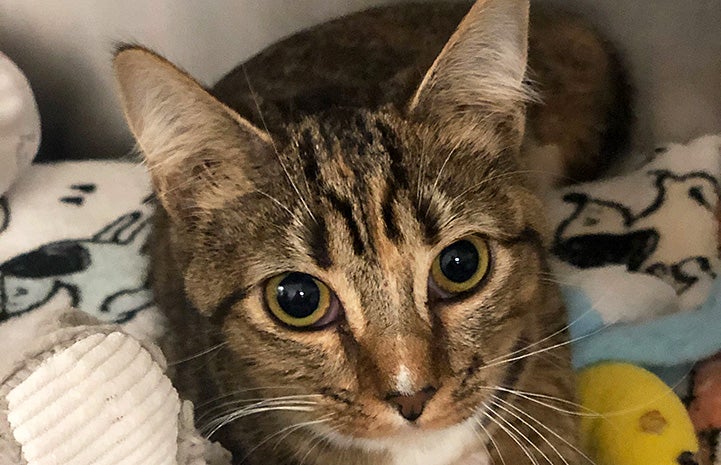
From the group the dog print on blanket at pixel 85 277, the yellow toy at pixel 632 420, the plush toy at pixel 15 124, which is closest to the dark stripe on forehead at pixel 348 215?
the yellow toy at pixel 632 420

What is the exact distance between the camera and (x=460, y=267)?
0.89m

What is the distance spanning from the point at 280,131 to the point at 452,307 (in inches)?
11.4

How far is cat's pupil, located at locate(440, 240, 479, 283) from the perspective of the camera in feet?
2.89

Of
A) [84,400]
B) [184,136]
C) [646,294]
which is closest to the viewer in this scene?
[84,400]

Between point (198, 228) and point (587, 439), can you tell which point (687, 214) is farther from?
point (198, 228)

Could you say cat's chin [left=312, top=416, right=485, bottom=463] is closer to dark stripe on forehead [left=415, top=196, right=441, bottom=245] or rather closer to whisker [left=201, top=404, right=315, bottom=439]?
whisker [left=201, top=404, right=315, bottom=439]

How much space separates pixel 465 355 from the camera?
2.86 feet

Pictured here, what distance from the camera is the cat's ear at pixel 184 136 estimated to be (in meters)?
0.84

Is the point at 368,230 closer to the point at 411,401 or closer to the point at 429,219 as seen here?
the point at 429,219

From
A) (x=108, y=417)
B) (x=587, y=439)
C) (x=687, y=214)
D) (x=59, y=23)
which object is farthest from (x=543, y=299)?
(x=59, y=23)

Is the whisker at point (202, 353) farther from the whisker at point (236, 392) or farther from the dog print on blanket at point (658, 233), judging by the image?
the dog print on blanket at point (658, 233)

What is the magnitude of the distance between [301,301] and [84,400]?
28 centimetres

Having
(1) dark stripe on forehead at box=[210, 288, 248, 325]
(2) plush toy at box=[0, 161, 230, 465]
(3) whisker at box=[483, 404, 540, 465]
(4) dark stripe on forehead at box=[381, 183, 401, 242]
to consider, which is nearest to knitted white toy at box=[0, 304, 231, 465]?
(2) plush toy at box=[0, 161, 230, 465]

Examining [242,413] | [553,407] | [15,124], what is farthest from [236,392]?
[15,124]
